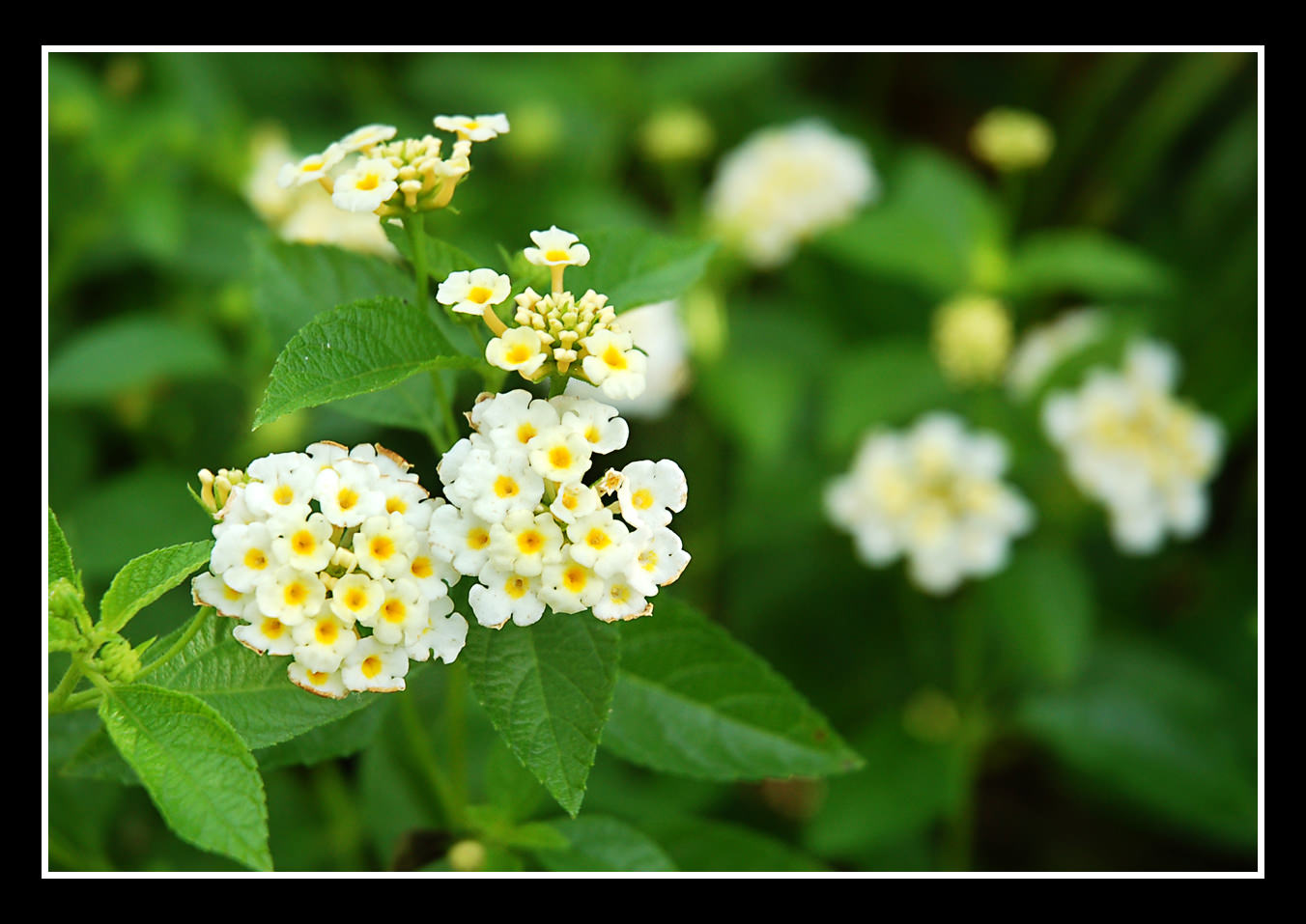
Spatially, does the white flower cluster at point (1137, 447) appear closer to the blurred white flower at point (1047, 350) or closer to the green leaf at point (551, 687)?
the blurred white flower at point (1047, 350)

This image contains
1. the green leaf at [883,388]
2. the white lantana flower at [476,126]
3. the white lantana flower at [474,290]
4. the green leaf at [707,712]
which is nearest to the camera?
the white lantana flower at [474,290]

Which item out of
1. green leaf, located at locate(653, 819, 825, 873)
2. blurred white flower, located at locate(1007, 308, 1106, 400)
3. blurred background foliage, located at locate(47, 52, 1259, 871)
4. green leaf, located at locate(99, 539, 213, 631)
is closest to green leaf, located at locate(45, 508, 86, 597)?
green leaf, located at locate(99, 539, 213, 631)

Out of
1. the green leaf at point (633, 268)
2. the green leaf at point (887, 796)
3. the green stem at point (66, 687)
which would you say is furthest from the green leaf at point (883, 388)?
the green stem at point (66, 687)

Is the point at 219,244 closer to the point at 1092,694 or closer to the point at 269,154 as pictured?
the point at 269,154

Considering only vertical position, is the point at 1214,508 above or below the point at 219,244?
below

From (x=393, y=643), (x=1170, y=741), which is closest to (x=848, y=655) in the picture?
(x=1170, y=741)

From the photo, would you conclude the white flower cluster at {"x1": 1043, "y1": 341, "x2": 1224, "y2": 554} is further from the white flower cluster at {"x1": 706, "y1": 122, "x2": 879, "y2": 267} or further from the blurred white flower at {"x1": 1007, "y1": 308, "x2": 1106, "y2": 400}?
the white flower cluster at {"x1": 706, "y1": 122, "x2": 879, "y2": 267}

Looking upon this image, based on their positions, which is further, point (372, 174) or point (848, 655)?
point (848, 655)
